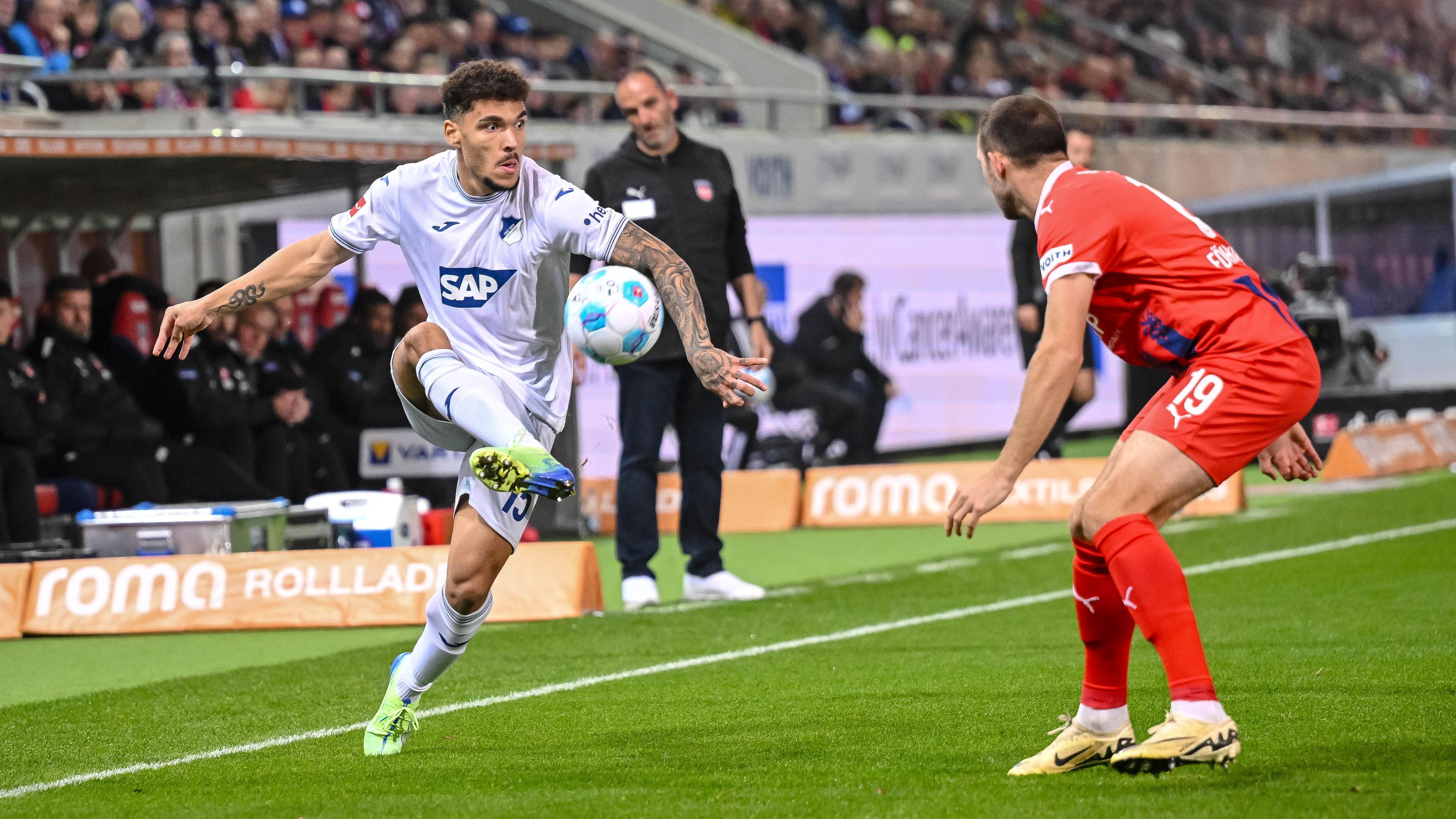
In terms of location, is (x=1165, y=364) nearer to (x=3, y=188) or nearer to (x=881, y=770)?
(x=881, y=770)

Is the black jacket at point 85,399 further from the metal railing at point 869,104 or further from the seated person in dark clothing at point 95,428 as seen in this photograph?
the metal railing at point 869,104

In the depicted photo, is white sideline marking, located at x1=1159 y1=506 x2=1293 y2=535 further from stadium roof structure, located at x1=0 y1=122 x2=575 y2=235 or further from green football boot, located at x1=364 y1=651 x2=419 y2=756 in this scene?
green football boot, located at x1=364 y1=651 x2=419 y2=756

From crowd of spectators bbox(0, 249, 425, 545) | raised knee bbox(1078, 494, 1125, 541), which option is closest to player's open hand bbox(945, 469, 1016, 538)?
raised knee bbox(1078, 494, 1125, 541)

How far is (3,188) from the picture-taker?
12312 mm

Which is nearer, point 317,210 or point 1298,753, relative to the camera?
point 1298,753

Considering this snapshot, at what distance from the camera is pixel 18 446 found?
10.4 metres

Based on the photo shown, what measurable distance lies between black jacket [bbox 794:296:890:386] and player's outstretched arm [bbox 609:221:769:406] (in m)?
11.0

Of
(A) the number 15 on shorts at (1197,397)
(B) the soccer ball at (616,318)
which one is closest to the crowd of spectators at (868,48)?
(B) the soccer ball at (616,318)

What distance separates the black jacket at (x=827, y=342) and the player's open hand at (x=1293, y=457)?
11518 mm

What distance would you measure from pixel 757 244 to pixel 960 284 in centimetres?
277

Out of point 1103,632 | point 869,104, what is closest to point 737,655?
point 1103,632

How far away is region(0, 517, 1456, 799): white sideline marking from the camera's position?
541 cm

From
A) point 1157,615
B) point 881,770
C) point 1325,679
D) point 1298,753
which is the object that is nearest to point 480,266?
point 881,770

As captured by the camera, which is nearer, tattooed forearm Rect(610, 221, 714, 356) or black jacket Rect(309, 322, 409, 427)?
tattooed forearm Rect(610, 221, 714, 356)
